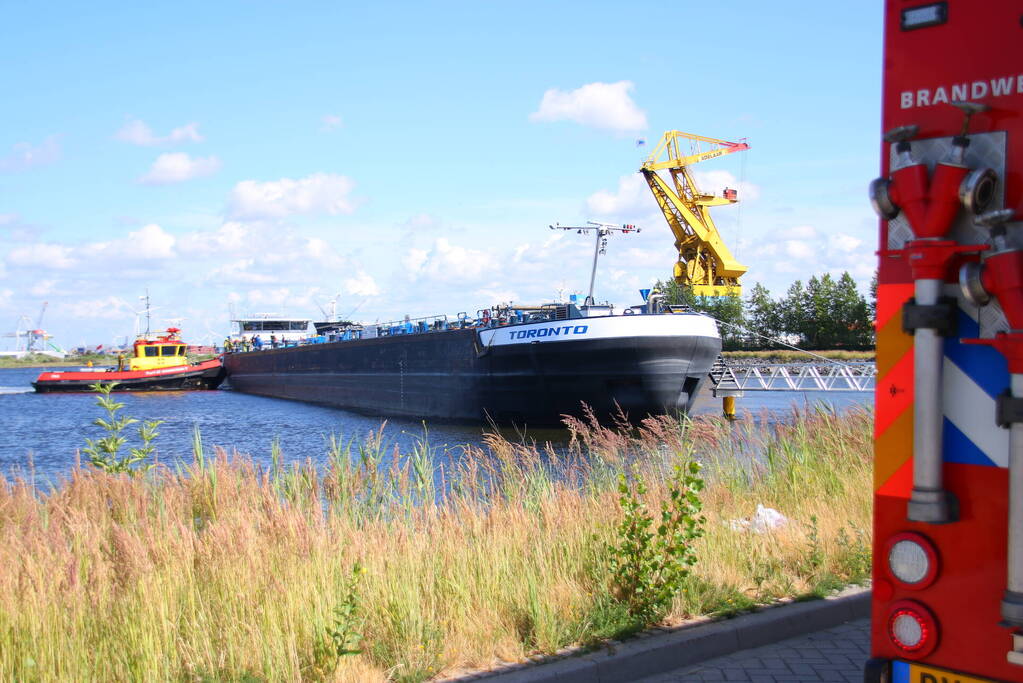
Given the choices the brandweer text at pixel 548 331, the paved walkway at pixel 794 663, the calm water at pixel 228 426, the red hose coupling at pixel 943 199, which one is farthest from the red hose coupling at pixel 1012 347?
the brandweer text at pixel 548 331

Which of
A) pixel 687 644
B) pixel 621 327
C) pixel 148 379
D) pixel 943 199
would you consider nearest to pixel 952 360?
pixel 943 199

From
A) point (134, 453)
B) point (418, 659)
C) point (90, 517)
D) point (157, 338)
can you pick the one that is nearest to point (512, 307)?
point (134, 453)

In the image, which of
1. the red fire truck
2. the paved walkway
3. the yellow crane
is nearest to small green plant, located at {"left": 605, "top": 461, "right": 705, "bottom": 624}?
the paved walkway

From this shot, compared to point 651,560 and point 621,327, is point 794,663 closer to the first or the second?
point 651,560

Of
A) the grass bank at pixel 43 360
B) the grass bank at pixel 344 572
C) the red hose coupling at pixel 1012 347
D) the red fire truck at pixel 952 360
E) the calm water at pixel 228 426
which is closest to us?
the red hose coupling at pixel 1012 347

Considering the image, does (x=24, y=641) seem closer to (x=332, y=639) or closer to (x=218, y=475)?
(x=332, y=639)

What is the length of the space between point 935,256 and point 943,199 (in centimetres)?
17

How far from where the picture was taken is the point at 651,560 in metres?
4.91

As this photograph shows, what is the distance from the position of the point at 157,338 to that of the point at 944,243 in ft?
188

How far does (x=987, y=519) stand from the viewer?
2480mm

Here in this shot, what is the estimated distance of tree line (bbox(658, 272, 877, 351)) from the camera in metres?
57.6

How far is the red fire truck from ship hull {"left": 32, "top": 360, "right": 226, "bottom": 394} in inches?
1977

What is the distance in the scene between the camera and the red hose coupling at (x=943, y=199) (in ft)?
8.16

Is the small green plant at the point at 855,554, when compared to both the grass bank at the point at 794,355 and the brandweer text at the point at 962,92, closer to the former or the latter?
the brandweer text at the point at 962,92
